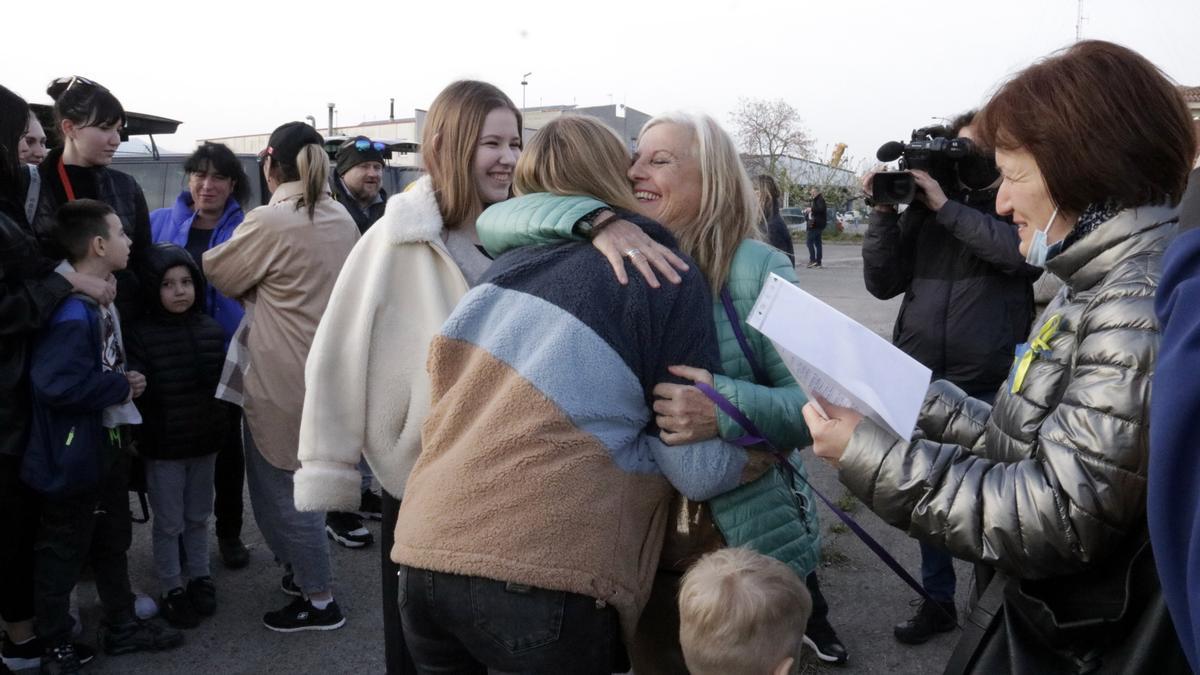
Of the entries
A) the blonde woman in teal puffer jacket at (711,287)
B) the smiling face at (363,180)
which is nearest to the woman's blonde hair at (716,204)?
the blonde woman in teal puffer jacket at (711,287)

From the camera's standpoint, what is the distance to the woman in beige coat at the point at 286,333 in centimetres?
355

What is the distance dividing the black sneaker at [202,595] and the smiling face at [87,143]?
6.13 ft

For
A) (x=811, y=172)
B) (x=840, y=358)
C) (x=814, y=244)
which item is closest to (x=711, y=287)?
(x=840, y=358)

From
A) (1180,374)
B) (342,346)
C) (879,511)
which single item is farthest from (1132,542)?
(342,346)

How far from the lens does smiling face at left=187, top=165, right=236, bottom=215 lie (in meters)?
4.32

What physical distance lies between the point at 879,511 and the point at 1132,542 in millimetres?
396

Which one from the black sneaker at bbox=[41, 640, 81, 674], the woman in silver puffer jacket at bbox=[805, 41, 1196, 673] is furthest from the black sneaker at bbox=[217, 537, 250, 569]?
the woman in silver puffer jacket at bbox=[805, 41, 1196, 673]

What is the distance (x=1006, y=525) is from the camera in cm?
141

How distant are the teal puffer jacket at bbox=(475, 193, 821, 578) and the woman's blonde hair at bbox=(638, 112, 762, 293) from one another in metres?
0.04

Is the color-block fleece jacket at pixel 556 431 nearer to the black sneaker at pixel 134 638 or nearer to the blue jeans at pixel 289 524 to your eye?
the blue jeans at pixel 289 524

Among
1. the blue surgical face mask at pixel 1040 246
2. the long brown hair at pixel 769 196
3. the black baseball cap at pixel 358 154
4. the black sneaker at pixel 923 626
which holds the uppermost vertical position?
the blue surgical face mask at pixel 1040 246

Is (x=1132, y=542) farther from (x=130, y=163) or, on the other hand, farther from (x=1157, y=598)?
(x=130, y=163)

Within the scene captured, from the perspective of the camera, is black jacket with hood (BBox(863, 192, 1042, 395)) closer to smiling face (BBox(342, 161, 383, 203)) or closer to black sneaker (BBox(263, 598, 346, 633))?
black sneaker (BBox(263, 598, 346, 633))

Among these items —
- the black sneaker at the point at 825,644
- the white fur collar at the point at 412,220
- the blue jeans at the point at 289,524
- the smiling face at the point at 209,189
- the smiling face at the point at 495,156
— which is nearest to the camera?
the white fur collar at the point at 412,220
